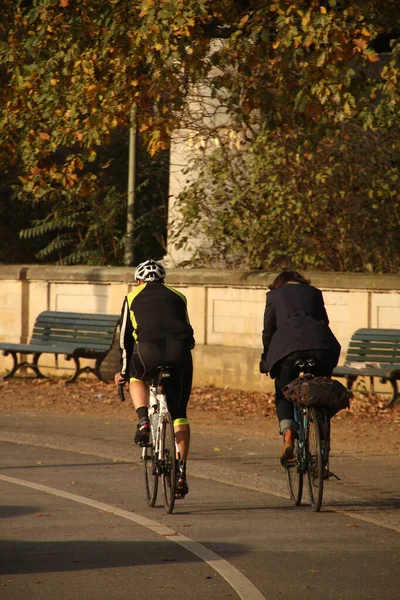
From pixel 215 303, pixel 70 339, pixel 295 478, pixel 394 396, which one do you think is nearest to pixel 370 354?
pixel 394 396

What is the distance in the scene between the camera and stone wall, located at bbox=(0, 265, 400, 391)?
15.2 meters

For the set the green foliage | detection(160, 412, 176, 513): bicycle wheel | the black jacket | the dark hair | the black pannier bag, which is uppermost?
the green foliage

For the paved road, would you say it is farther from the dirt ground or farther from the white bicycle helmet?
the white bicycle helmet

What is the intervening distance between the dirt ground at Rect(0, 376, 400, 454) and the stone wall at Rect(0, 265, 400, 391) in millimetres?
482

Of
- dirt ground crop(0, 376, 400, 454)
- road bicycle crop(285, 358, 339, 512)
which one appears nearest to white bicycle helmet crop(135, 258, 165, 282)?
road bicycle crop(285, 358, 339, 512)

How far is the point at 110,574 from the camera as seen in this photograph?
6.39 meters

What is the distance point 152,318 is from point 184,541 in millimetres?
1821

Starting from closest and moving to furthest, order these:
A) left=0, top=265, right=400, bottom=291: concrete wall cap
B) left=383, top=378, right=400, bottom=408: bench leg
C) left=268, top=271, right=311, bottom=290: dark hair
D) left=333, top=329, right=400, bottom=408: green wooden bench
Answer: left=268, top=271, right=311, bottom=290: dark hair < left=383, top=378, right=400, bottom=408: bench leg < left=333, top=329, right=400, bottom=408: green wooden bench < left=0, top=265, right=400, bottom=291: concrete wall cap

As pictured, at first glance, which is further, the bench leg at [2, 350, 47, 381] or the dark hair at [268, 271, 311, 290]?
the bench leg at [2, 350, 47, 381]

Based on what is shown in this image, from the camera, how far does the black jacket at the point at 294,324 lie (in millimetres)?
8547

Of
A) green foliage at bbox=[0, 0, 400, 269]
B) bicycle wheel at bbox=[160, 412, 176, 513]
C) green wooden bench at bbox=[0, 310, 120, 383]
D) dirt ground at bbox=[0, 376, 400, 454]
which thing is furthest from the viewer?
green wooden bench at bbox=[0, 310, 120, 383]

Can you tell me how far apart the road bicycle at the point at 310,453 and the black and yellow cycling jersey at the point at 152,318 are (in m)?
0.89

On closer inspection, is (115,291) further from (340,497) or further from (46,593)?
(46,593)

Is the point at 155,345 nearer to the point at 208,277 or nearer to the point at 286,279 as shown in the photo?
the point at 286,279
